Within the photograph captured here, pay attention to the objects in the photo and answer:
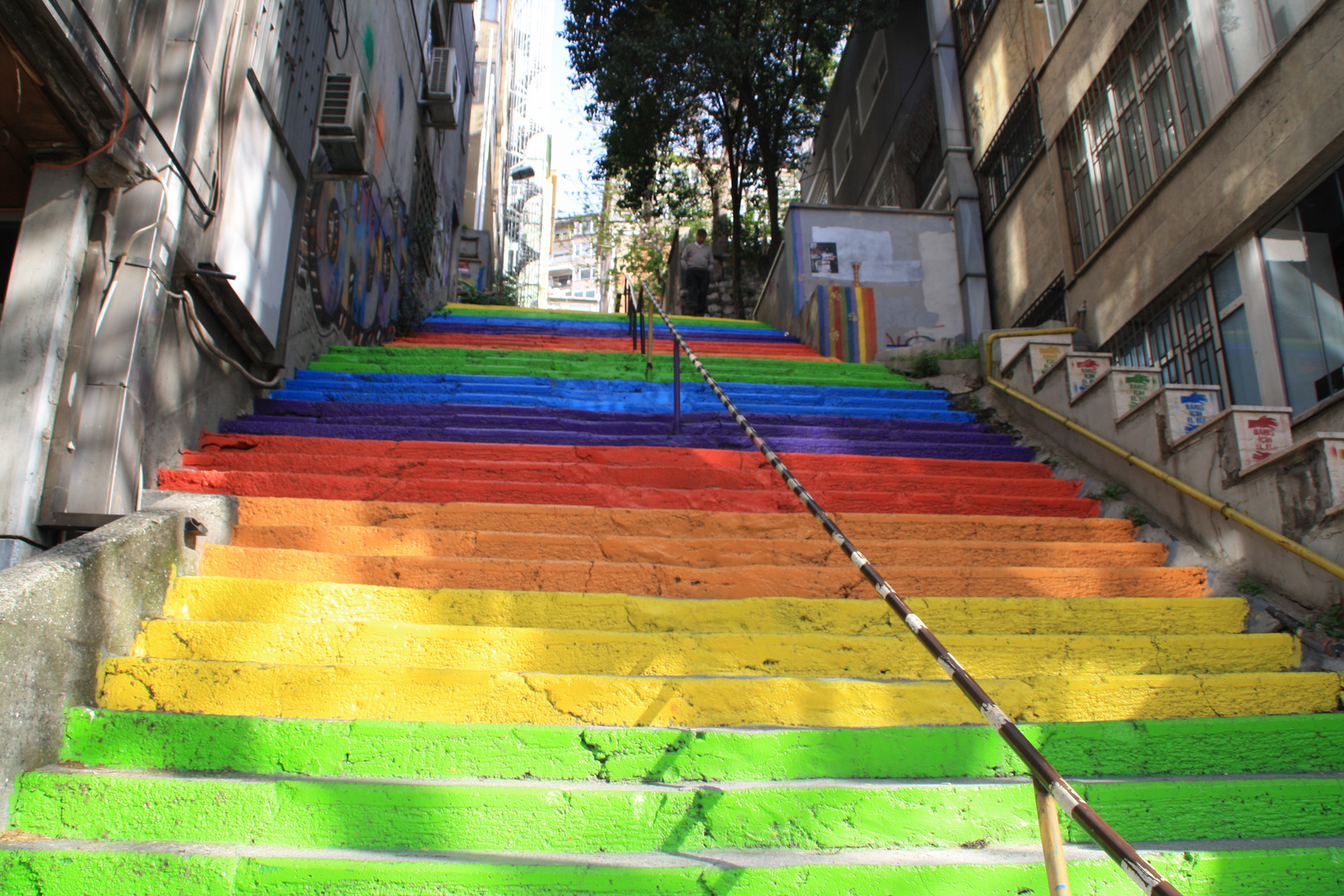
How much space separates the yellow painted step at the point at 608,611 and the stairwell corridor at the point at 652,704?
0.04 ft

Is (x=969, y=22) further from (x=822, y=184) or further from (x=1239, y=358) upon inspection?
(x=1239, y=358)

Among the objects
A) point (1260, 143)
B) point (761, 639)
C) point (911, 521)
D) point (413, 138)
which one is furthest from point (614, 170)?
point (761, 639)

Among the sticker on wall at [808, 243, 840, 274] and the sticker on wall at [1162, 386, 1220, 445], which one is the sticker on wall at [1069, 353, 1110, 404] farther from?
the sticker on wall at [808, 243, 840, 274]

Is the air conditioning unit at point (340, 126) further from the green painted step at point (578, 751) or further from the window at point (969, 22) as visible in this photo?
the window at point (969, 22)

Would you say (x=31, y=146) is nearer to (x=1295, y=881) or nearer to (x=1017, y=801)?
(x=1017, y=801)

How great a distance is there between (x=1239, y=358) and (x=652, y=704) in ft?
21.3

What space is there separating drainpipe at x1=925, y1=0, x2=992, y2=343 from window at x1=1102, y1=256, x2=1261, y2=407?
408 cm

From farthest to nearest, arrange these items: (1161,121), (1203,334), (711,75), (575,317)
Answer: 1. (711,75)
2. (575,317)
3. (1161,121)
4. (1203,334)

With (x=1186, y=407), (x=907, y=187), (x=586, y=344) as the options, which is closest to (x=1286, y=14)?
(x=1186, y=407)

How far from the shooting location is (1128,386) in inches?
210

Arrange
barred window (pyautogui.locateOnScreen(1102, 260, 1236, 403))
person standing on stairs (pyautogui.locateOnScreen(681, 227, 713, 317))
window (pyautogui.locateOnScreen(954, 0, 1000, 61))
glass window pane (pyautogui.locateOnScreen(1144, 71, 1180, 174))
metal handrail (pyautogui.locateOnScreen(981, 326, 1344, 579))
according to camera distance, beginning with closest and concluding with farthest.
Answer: metal handrail (pyautogui.locateOnScreen(981, 326, 1344, 579))
barred window (pyautogui.locateOnScreen(1102, 260, 1236, 403))
glass window pane (pyautogui.locateOnScreen(1144, 71, 1180, 174))
window (pyautogui.locateOnScreen(954, 0, 1000, 61))
person standing on stairs (pyautogui.locateOnScreen(681, 227, 713, 317))

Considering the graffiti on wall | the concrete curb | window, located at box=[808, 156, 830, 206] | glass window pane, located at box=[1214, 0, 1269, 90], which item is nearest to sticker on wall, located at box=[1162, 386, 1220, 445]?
glass window pane, located at box=[1214, 0, 1269, 90]

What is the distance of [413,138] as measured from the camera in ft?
41.2

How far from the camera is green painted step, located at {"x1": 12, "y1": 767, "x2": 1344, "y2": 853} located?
232 centimetres
